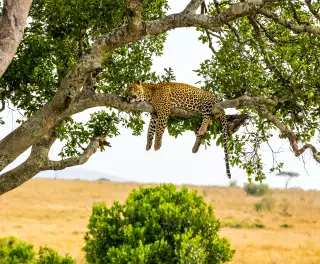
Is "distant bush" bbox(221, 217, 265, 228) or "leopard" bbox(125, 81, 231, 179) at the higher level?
"leopard" bbox(125, 81, 231, 179)

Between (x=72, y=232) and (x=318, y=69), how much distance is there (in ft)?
82.9

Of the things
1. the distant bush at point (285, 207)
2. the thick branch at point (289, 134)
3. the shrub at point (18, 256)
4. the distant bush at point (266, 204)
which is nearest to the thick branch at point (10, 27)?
the shrub at point (18, 256)

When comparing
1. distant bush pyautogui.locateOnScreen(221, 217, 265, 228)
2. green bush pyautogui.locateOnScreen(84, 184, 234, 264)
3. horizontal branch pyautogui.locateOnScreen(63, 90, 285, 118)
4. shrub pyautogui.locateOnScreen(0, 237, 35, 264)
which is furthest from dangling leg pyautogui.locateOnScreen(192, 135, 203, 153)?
distant bush pyautogui.locateOnScreen(221, 217, 265, 228)

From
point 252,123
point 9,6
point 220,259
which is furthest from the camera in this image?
point 252,123

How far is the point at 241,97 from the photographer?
1155 centimetres

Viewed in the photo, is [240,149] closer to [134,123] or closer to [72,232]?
[134,123]

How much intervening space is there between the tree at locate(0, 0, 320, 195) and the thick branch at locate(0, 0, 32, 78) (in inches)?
59.2

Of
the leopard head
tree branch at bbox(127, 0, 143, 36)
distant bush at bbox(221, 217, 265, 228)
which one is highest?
tree branch at bbox(127, 0, 143, 36)

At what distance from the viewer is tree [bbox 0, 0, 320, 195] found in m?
11.5

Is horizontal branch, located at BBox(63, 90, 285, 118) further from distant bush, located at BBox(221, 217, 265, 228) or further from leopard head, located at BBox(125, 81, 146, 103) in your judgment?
distant bush, located at BBox(221, 217, 265, 228)

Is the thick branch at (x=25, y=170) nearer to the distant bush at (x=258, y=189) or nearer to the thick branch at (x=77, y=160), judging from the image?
the thick branch at (x=77, y=160)

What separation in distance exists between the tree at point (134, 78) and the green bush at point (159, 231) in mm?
1799

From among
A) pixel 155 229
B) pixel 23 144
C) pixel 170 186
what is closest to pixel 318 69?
pixel 170 186

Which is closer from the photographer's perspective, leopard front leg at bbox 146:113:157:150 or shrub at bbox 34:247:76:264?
shrub at bbox 34:247:76:264
